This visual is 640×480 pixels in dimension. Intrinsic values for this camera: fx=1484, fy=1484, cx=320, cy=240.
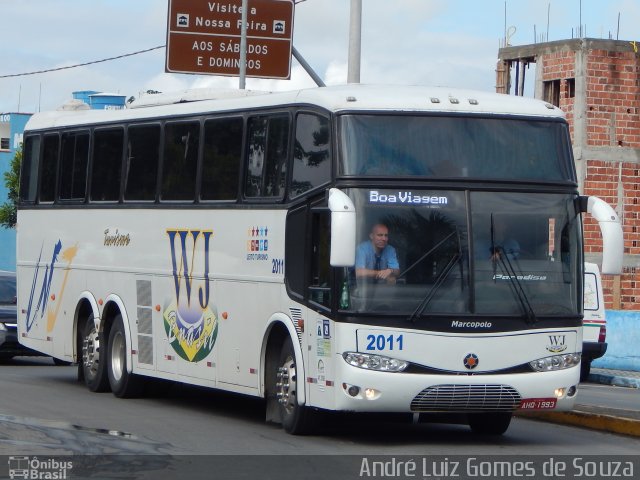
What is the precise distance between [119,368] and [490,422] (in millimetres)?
5887

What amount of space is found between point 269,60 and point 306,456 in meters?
16.1

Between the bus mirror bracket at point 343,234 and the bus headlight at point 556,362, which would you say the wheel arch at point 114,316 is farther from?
the bus headlight at point 556,362

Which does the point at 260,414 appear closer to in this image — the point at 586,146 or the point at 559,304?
the point at 559,304

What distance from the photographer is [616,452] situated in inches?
519

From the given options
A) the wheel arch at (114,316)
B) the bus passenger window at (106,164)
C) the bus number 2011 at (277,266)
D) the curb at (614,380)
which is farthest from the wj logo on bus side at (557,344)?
the curb at (614,380)

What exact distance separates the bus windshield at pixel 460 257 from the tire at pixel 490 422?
1493 millimetres

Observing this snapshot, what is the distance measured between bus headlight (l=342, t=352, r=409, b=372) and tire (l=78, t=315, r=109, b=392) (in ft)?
22.3

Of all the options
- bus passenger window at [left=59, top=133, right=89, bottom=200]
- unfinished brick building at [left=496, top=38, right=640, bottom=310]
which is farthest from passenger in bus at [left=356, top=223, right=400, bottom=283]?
unfinished brick building at [left=496, top=38, right=640, bottom=310]

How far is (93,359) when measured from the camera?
19422 mm

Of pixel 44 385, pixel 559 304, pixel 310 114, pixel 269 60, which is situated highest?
pixel 269 60

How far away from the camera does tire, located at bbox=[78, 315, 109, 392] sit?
19.2 meters

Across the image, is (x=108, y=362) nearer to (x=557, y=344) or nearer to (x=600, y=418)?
(x=600, y=418)

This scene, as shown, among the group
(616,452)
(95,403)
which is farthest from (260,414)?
(616,452)

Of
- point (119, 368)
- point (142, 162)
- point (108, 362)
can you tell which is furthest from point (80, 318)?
point (142, 162)
